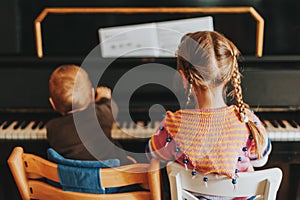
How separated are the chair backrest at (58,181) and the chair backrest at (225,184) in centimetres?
6

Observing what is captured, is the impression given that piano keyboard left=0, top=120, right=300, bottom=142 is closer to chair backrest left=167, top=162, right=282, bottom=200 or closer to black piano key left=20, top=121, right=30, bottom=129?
black piano key left=20, top=121, right=30, bottom=129

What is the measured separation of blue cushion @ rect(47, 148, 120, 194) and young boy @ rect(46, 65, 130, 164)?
216 millimetres

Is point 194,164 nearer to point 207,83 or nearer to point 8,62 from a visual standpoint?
point 207,83

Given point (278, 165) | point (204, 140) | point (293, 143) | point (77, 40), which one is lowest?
point (278, 165)

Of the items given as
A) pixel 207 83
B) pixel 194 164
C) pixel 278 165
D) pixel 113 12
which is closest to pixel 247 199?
pixel 194 164

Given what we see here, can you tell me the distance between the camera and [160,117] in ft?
6.45

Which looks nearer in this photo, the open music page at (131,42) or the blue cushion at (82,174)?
the blue cushion at (82,174)

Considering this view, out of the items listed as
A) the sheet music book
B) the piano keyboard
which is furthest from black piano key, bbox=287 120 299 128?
the sheet music book

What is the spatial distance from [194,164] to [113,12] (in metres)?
1.07

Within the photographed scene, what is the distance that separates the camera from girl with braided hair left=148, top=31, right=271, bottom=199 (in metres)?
1.27

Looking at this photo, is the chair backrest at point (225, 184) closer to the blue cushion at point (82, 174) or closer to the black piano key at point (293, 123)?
the blue cushion at point (82, 174)

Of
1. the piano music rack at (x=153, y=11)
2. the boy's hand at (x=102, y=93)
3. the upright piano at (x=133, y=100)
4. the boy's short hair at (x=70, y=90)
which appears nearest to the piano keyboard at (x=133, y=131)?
the upright piano at (x=133, y=100)

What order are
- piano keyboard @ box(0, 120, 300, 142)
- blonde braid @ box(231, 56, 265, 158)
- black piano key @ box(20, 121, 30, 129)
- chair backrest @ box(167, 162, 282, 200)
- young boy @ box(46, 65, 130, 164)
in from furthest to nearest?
black piano key @ box(20, 121, 30, 129)
piano keyboard @ box(0, 120, 300, 142)
young boy @ box(46, 65, 130, 164)
blonde braid @ box(231, 56, 265, 158)
chair backrest @ box(167, 162, 282, 200)

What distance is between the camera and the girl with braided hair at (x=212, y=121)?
4.18 ft
